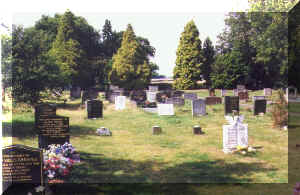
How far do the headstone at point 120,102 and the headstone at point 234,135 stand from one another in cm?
→ 306

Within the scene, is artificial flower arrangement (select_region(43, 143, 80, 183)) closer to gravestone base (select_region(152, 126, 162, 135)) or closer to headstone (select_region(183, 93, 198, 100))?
gravestone base (select_region(152, 126, 162, 135))

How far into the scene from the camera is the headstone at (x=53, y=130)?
26.5ft

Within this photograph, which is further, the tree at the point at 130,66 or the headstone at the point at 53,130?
the tree at the point at 130,66

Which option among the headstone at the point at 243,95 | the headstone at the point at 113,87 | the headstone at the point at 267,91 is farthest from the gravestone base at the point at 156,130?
the headstone at the point at 267,91

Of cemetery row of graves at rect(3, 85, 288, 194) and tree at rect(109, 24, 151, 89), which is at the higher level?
tree at rect(109, 24, 151, 89)

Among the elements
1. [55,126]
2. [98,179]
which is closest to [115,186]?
[98,179]

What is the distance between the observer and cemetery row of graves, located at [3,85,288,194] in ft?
25.8

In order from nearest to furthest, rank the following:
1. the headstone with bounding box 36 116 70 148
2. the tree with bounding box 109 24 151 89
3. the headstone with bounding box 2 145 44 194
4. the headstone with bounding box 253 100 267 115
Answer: the headstone with bounding box 2 145 44 194, the headstone with bounding box 36 116 70 148, the tree with bounding box 109 24 151 89, the headstone with bounding box 253 100 267 115

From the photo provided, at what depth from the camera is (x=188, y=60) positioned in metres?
8.83

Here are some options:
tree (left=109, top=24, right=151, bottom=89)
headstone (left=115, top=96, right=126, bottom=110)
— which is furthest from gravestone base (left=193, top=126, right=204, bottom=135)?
headstone (left=115, top=96, right=126, bottom=110)

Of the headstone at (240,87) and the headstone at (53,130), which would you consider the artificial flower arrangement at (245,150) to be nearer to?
the headstone at (240,87)

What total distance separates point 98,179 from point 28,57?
4.03 meters

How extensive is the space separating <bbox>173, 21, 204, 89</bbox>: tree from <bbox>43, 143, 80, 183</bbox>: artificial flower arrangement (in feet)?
12.1

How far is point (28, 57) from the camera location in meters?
8.45
